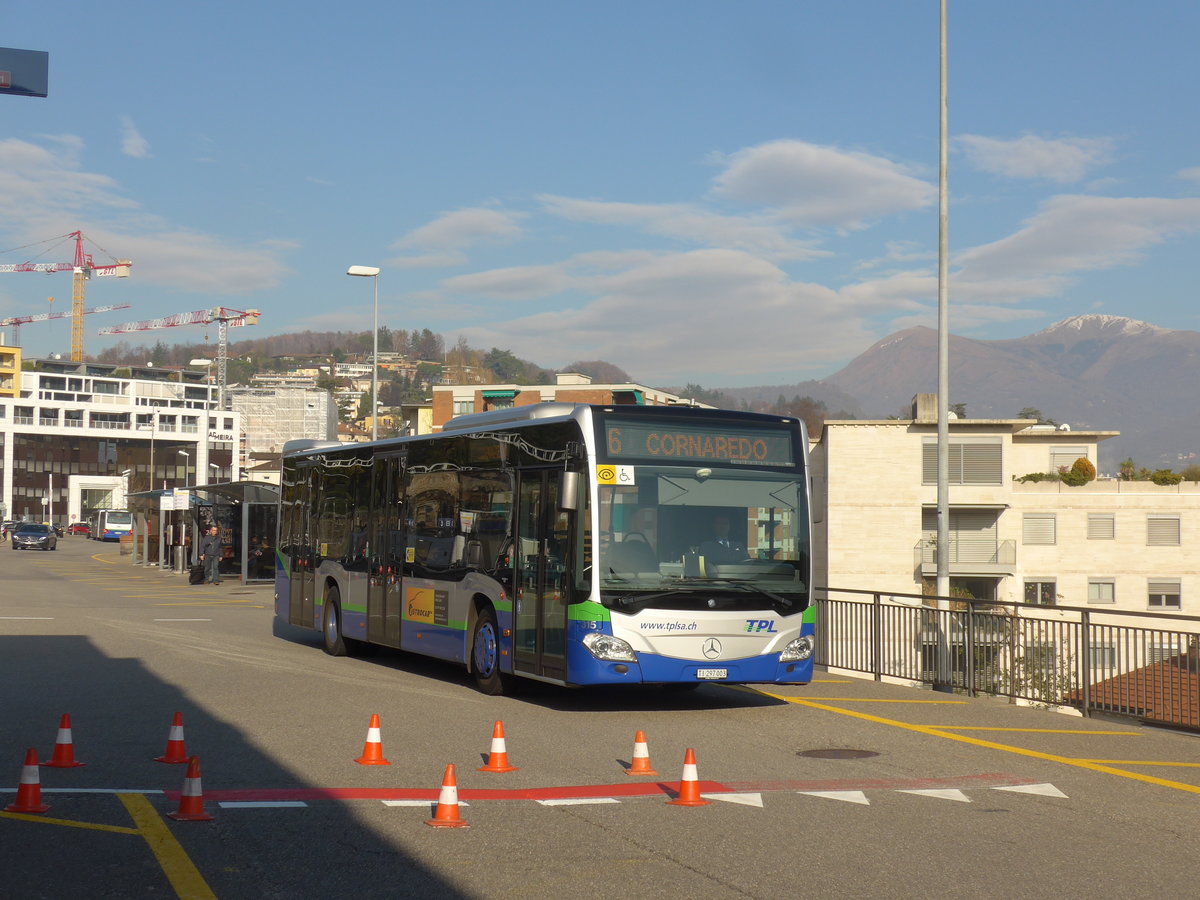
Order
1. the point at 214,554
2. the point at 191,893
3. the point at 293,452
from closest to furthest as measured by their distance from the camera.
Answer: the point at 191,893 < the point at 293,452 < the point at 214,554

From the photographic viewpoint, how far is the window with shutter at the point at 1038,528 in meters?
70.1

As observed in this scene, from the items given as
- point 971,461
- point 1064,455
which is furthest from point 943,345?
point 1064,455

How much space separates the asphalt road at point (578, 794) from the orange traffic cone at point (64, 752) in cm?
8

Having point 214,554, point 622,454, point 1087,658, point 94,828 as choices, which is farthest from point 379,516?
point 214,554

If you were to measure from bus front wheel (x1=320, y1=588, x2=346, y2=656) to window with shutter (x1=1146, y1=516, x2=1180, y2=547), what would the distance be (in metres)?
59.7

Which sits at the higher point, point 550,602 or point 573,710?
point 550,602

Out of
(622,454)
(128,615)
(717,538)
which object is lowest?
(128,615)

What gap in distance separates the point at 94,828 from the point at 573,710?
6.80 m

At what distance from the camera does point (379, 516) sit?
1866 cm

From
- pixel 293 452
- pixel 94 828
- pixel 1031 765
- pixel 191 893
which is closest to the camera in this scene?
pixel 191 893

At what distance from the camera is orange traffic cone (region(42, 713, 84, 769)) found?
32.6 ft

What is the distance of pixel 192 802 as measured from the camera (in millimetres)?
8070

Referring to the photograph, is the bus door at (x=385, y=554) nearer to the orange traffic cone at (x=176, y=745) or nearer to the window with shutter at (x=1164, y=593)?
the orange traffic cone at (x=176, y=745)

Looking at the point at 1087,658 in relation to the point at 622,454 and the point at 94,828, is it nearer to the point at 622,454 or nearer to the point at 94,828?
the point at 622,454
